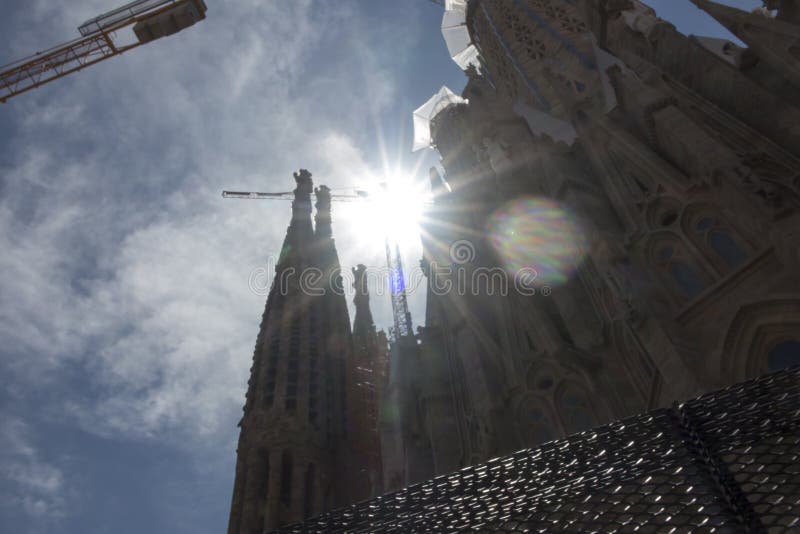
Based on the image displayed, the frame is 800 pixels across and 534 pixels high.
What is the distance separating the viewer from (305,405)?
95.1 feet

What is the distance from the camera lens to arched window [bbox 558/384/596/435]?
12.6m


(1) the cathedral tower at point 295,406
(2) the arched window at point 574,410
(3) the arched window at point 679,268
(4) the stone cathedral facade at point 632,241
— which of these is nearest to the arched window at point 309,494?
(1) the cathedral tower at point 295,406

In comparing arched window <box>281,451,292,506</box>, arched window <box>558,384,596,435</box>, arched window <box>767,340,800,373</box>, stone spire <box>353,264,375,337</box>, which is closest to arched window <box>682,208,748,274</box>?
arched window <box>767,340,800,373</box>

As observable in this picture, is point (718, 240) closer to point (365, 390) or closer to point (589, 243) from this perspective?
point (589, 243)

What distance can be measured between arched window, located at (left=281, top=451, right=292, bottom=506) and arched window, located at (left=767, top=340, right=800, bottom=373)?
20239mm

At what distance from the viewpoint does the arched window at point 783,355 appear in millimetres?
9195

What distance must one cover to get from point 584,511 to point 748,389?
1141 millimetres

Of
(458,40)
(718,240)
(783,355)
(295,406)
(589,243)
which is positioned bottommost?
(783,355)

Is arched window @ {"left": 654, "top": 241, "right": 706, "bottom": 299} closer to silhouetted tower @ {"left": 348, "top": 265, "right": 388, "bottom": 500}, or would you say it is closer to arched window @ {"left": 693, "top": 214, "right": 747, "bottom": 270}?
arched window @ {"left": 693, "top": 214, "right": 747, "bottom": 270}

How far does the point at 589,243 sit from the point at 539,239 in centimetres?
310

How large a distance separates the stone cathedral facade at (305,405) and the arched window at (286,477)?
4 cm

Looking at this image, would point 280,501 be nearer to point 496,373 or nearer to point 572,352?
point 496,373

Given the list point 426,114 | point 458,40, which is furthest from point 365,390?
point 458,40

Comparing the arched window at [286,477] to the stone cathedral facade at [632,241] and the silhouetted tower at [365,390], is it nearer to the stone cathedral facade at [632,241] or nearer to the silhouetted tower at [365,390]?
the silhouetted tower at [365,390]
